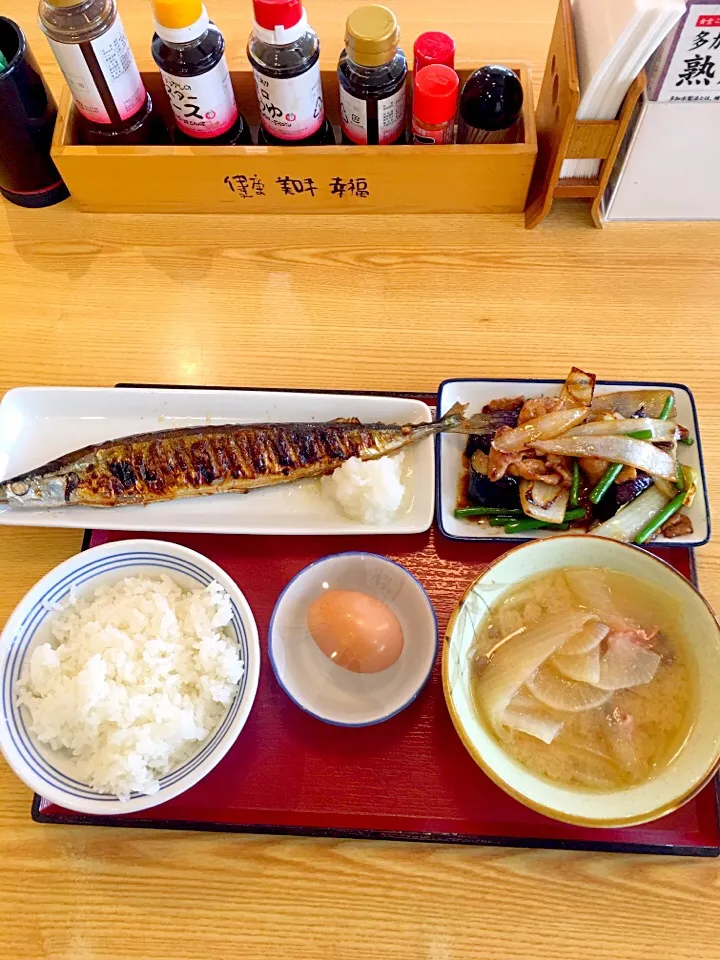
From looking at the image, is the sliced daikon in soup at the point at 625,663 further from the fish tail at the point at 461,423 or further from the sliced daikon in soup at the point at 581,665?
the fish tail at the point at 461,423

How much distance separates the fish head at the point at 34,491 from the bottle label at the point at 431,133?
3.67 ft

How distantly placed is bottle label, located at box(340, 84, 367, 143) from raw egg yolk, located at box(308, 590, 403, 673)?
109 cm

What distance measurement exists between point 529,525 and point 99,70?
1.35 metres

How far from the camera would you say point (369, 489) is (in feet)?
4.72

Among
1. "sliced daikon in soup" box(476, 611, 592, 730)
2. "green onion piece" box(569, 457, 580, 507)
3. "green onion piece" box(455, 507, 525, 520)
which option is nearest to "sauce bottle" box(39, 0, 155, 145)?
"green onion piece" box(455, 507, 525, 520)

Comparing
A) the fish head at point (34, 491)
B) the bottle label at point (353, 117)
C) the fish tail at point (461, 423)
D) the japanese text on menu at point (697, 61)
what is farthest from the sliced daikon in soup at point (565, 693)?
the bottle label at point (353, 117)

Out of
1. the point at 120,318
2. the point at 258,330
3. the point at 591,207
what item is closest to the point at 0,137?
the point at 120,318

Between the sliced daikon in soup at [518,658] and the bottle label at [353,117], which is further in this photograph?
the bottle label at [353,117]

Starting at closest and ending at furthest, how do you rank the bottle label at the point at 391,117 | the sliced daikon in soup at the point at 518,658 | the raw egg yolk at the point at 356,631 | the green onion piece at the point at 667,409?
the sliced daikon in soup at the point at 518,658 → the raw egg yolk at the point at 356,631 → the green onion piece at the point at 667,409 → the bottle label at the point at 391,117

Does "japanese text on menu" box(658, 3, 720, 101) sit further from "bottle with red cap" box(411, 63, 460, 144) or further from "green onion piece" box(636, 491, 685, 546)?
"green onion piece" box(636, 491, 685, 546)

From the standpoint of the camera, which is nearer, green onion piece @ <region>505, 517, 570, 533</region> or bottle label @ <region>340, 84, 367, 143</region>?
green onion piece @ <region>505, 517, 570, 533</region>

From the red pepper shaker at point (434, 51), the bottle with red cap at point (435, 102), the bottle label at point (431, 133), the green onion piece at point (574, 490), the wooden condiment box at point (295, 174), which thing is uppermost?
the red pepper shaker at point (434, 51)

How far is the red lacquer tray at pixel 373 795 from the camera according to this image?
1.24 metres

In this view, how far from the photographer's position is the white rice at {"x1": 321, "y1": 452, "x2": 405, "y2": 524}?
144 cm
